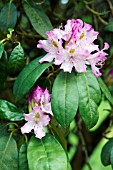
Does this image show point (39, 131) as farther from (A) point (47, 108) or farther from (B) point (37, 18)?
Answer: (B) point (37, 18)

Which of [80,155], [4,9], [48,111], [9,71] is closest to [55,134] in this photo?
[48,111]

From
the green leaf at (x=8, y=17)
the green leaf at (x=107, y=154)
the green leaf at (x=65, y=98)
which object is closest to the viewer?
the green leaf at (x=65, y=98)

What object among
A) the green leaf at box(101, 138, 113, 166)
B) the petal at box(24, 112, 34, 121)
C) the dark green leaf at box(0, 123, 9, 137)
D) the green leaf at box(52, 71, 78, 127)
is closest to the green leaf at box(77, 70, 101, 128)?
the green leaf at box(52, 71, 78, 127)

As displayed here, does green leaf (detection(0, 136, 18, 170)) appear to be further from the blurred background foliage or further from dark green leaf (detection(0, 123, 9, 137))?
the blurred background foliage

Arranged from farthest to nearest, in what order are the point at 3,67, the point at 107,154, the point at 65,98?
the point at 107,154, the point at 3,67, the point at 65,98

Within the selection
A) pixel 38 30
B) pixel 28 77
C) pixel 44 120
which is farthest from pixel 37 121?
pixel 38 30

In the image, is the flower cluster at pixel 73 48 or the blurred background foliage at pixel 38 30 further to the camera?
the blurred background foliage at pixel 38 30

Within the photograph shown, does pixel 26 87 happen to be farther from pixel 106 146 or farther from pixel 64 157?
pixel 106 146

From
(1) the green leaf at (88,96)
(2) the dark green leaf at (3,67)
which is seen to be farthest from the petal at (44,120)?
(2) the dark green leaf at (3,67)

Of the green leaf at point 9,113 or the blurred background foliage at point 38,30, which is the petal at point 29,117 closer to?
the green leaf at point 9,113
